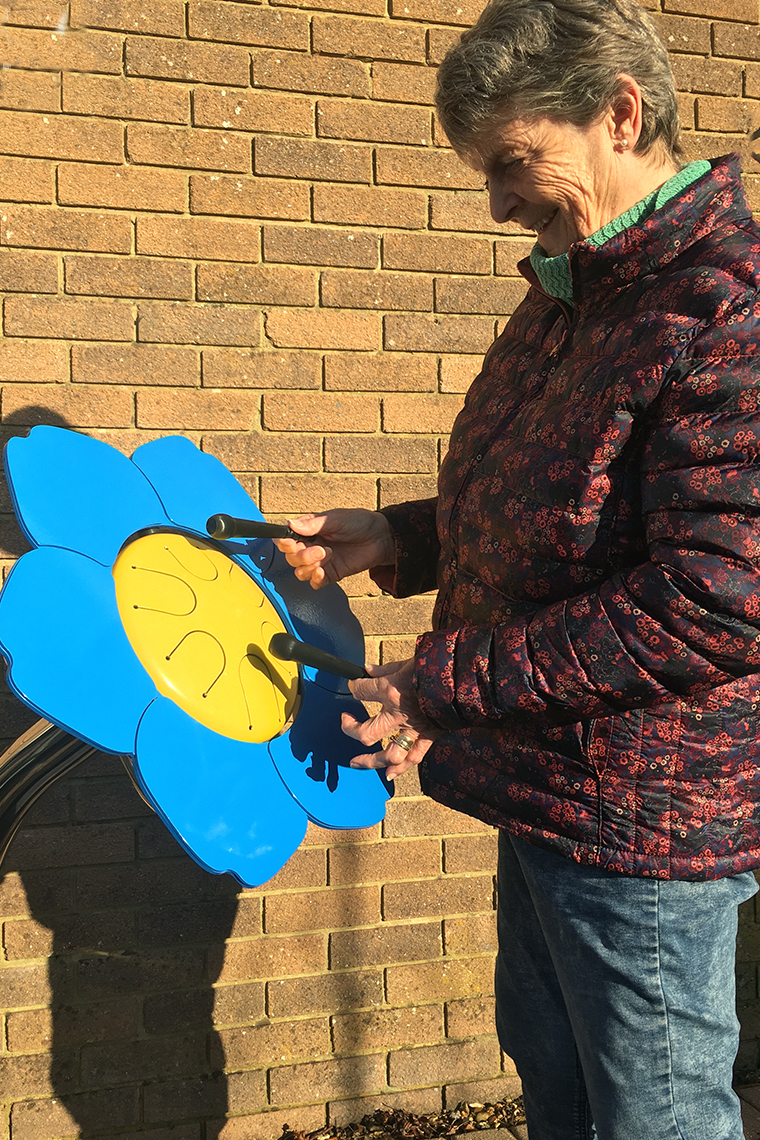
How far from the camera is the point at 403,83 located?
8.55 ft

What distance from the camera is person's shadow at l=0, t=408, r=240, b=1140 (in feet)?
8.04

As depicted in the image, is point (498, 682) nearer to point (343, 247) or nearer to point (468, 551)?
point (468, 551)

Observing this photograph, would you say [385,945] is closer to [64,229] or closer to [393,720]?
[393,720]

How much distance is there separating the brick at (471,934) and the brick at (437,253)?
172 centimetres

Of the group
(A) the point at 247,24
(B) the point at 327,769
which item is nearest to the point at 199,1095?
(B) the point at 327,769

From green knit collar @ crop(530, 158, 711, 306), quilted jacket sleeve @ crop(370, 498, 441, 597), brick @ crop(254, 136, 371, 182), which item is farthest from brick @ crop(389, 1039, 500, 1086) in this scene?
brick @ crop(254, 136, 371, 182)

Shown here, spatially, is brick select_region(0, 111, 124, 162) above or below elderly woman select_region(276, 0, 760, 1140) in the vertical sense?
above

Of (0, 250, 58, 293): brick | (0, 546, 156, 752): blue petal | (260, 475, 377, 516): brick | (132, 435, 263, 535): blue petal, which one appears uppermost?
(0, 250, 58, 293): brick

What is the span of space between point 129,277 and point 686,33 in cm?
179

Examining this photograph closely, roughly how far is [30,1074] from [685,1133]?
1794 mm

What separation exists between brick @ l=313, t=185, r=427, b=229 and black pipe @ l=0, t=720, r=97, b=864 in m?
1.63

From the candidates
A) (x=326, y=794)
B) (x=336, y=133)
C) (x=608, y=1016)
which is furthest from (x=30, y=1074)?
(x=336, y=133)

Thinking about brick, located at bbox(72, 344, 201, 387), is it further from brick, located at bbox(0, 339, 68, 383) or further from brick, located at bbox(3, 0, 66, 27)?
brick, located at bbox(3, 0, 66, 27)

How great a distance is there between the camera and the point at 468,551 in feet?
5.02
